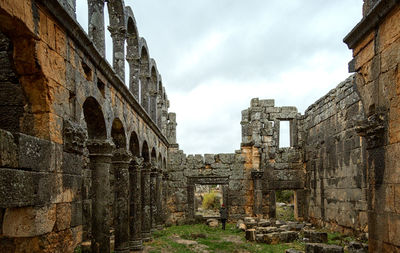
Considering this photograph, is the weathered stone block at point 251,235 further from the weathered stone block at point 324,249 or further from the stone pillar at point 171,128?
the stone pillar at point 171,128

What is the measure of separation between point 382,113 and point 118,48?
723cm

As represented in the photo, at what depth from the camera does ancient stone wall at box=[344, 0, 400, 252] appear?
5066mm

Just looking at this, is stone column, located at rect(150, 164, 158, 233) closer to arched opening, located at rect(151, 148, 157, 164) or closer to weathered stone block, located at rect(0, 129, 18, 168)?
arched opening, located at rect(151, 148, 157, 164)

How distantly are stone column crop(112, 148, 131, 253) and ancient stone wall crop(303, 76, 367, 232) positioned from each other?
Answer: 6791 mm

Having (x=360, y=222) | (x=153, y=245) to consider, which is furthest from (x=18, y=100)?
(x=360, y=222)

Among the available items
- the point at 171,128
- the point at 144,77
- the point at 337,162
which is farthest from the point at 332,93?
the point at 171,128

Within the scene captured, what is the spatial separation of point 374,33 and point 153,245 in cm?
945

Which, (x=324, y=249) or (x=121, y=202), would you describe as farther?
(x=121, y=202)

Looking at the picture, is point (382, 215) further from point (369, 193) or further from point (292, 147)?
point (292, 147)

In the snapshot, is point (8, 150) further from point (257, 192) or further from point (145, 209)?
point (257, 192)

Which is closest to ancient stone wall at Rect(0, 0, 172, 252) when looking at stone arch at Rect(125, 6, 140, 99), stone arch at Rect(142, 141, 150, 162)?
stone arch at Rect(125, 6, 140, 99)

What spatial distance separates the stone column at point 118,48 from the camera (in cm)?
1017

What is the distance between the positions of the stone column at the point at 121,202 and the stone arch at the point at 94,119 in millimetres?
2000

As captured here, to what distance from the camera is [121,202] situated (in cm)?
1045
